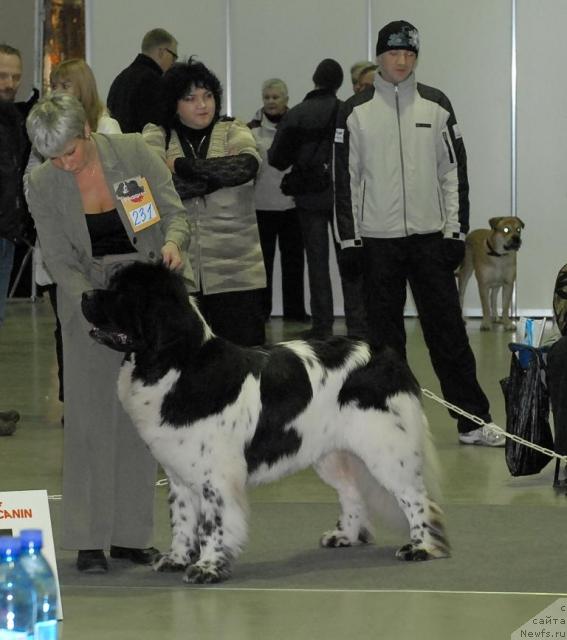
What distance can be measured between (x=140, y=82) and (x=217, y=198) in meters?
2.10

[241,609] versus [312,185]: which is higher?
[312,185]

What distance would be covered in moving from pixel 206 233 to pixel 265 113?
19.1 ft

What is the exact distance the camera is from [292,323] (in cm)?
1241

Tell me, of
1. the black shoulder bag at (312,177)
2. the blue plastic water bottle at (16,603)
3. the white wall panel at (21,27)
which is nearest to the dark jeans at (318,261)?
the black shoulder bag at (312,177)

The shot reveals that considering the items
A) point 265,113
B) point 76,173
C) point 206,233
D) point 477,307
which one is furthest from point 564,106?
point 76,173

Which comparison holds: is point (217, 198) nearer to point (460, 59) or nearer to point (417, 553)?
point (417, 553)

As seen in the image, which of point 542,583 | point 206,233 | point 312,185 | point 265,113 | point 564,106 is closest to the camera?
point 542,583

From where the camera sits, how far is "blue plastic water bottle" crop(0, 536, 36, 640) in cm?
266

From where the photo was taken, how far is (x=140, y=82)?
8000 mm

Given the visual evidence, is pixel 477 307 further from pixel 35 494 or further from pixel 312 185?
pixel 35 494

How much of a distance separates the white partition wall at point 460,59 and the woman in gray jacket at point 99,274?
8.22 meters

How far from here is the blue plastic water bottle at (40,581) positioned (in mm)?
2777

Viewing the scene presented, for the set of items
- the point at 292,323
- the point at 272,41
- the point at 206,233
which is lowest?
the point at 292,323

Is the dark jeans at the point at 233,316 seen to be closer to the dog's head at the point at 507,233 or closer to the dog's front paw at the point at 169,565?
the dog's front paw at the point at 169,565
